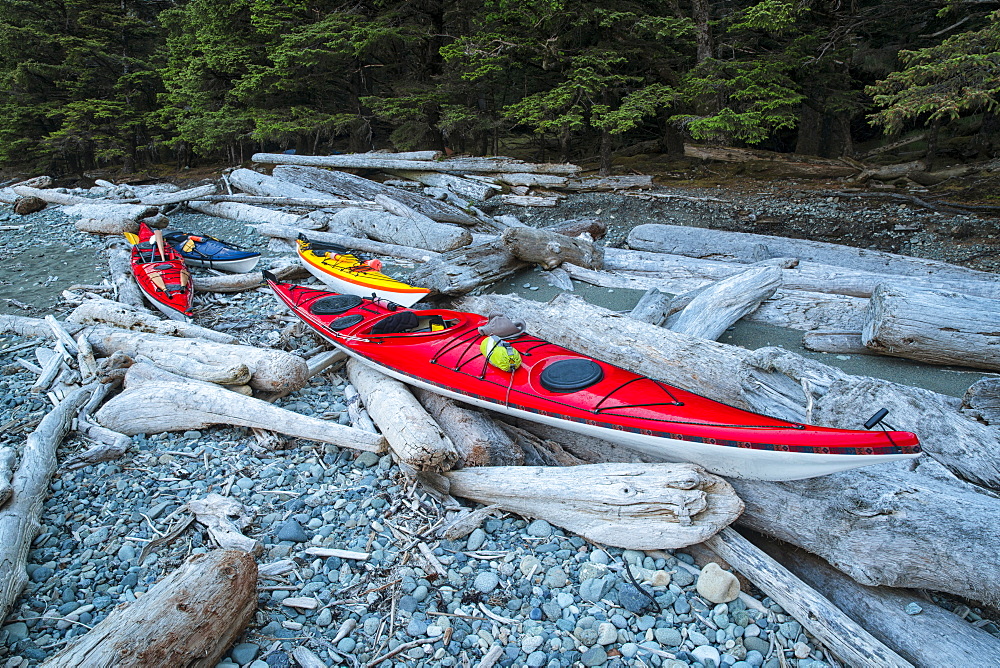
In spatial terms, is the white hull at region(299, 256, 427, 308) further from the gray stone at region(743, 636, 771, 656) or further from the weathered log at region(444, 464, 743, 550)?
the gray stone at region(743, 636, 771, 656)

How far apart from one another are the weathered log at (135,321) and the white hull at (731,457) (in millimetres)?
3753

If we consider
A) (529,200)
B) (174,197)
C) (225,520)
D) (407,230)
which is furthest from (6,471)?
(174,197)

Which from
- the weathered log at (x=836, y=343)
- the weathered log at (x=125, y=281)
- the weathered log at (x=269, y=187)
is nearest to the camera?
the weathered log at (x=836, y=343)

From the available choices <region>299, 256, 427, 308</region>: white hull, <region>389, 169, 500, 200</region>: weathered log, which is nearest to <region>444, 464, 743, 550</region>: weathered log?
<region>299, 256, 427, 308</region>: white hull

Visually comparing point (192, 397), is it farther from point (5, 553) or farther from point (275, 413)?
point (5, 553)

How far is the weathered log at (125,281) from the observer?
23.2ft

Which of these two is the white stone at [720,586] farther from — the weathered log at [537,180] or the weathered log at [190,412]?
the weathered log at [537,180]

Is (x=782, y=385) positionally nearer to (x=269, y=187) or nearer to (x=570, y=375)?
(x=570, y=375)

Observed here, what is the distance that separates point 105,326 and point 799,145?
16.6 metres

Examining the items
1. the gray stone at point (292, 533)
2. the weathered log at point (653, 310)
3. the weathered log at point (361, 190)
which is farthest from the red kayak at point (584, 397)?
the weathered log at point (361, 190)

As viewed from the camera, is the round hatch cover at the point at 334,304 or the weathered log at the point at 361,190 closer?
the round hatch cover at the point at 334,304

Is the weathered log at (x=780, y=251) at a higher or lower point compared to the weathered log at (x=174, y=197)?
lower

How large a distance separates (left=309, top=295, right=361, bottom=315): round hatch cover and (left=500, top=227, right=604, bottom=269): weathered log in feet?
8.25

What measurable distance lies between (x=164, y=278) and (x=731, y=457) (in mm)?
7026
